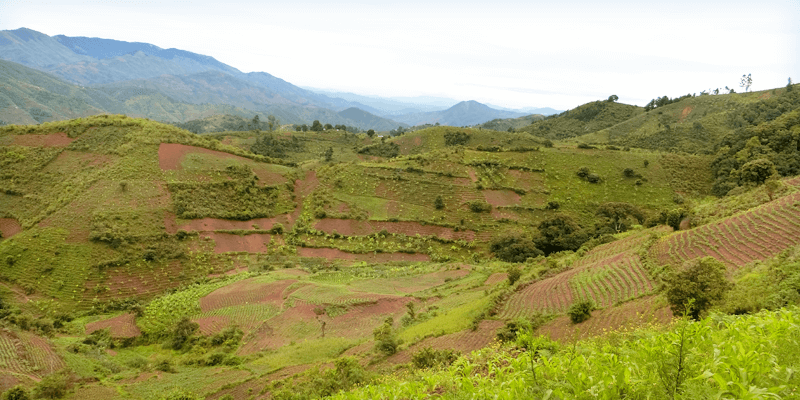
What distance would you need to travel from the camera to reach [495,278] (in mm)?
30344

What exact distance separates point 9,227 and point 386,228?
37360 millimetres

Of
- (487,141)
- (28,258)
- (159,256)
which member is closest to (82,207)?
(28,258)

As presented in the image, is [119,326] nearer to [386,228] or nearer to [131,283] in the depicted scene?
[131,283]

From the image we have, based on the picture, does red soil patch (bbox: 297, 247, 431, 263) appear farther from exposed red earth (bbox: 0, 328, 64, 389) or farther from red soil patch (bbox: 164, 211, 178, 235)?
exposed red earth (bbox: 0, 328, 64, 389)

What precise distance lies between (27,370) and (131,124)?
139ft

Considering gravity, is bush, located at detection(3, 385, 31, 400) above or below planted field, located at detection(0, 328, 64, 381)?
above

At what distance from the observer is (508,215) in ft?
163

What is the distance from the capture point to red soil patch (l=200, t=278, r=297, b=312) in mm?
28969

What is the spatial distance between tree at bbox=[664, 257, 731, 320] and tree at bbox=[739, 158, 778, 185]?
1471 inches

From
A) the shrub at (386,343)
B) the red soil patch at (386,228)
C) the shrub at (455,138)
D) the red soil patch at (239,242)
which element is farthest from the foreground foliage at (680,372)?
the shrub at (455,138)

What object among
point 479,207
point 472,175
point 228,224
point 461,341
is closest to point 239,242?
point 228,224

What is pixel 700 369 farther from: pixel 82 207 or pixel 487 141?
pixel 487 141

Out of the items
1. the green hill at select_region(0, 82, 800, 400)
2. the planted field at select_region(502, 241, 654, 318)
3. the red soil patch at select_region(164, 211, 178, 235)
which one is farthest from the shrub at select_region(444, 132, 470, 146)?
the planted field at select_region(502, 241, 654, 318)

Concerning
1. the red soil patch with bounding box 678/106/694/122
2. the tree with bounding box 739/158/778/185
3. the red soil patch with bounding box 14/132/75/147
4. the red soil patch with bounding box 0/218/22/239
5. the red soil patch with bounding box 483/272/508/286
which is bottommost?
the red soil patch with bounding box 0/218/22/239
